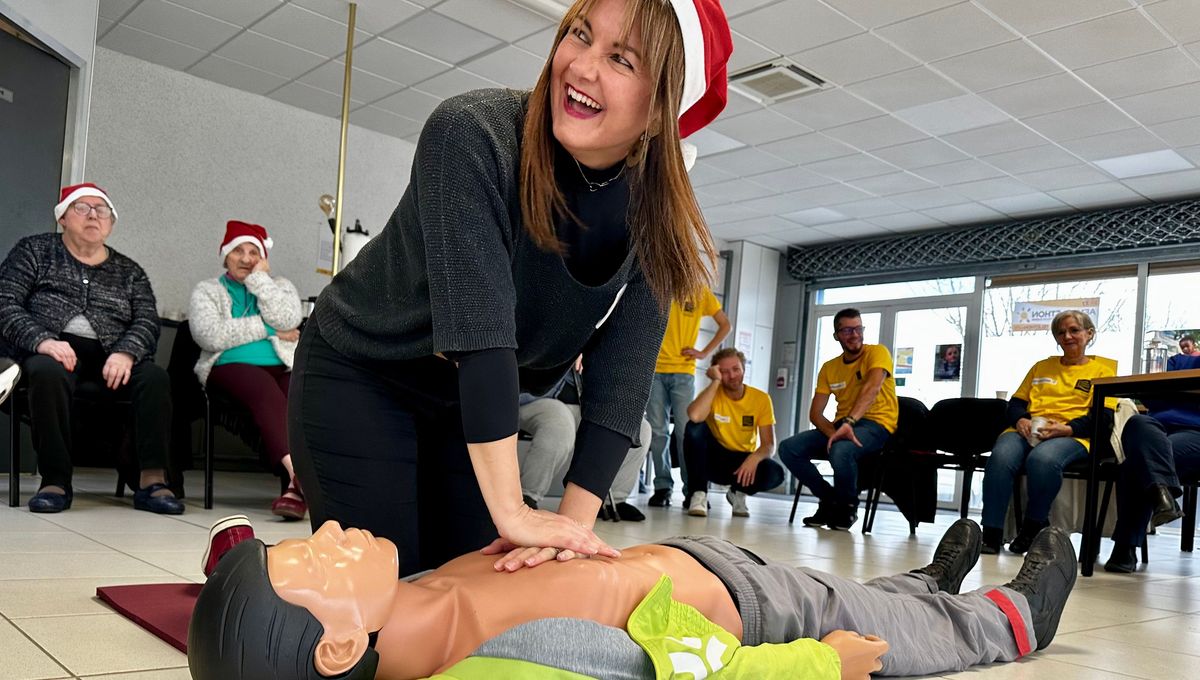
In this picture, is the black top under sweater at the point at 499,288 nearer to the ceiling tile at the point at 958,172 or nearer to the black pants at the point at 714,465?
the black pants at the point at 714,465

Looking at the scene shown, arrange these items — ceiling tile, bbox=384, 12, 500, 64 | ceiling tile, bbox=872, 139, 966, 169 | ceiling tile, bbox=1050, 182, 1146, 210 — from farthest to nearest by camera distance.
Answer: ceiling tile, bbox=1050, 182, 1146, 210 → ceiling tile, bbox=872, 139, 966, 169 → ceiling tile, bbox=384, 12, 500, 64

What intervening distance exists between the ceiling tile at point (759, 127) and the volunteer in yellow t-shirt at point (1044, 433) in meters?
2.40

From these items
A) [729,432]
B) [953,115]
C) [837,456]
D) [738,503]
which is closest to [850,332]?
[837,456]

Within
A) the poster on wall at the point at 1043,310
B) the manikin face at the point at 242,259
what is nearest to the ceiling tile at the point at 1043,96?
the poster on wall at the point at 1043,310

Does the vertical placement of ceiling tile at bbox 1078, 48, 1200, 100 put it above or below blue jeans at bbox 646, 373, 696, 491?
above

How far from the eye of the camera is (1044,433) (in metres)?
4.64

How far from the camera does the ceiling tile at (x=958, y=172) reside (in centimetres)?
700

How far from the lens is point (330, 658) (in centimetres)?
96

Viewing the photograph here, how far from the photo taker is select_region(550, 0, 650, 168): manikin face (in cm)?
116

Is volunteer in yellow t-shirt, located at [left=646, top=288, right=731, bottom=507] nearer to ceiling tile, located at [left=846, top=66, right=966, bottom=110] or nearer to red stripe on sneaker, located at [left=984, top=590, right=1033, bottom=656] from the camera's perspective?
ceiling tile, located at [left=846, top=66, right=966, bottom=110]

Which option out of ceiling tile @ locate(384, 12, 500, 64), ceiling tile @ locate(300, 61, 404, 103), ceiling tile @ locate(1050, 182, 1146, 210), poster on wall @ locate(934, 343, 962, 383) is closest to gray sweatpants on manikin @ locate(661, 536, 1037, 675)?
ceiling tile @ locate(384, 12, 500, 64)

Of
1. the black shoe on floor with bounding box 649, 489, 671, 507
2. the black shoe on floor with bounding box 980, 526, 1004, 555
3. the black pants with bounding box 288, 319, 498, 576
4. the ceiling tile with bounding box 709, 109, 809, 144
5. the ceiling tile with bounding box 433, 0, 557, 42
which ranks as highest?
the ceiling tile with bounding box 433, 0, 557, 42

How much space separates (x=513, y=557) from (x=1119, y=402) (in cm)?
384

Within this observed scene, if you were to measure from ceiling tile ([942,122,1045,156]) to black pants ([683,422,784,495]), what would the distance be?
8.81 feet
